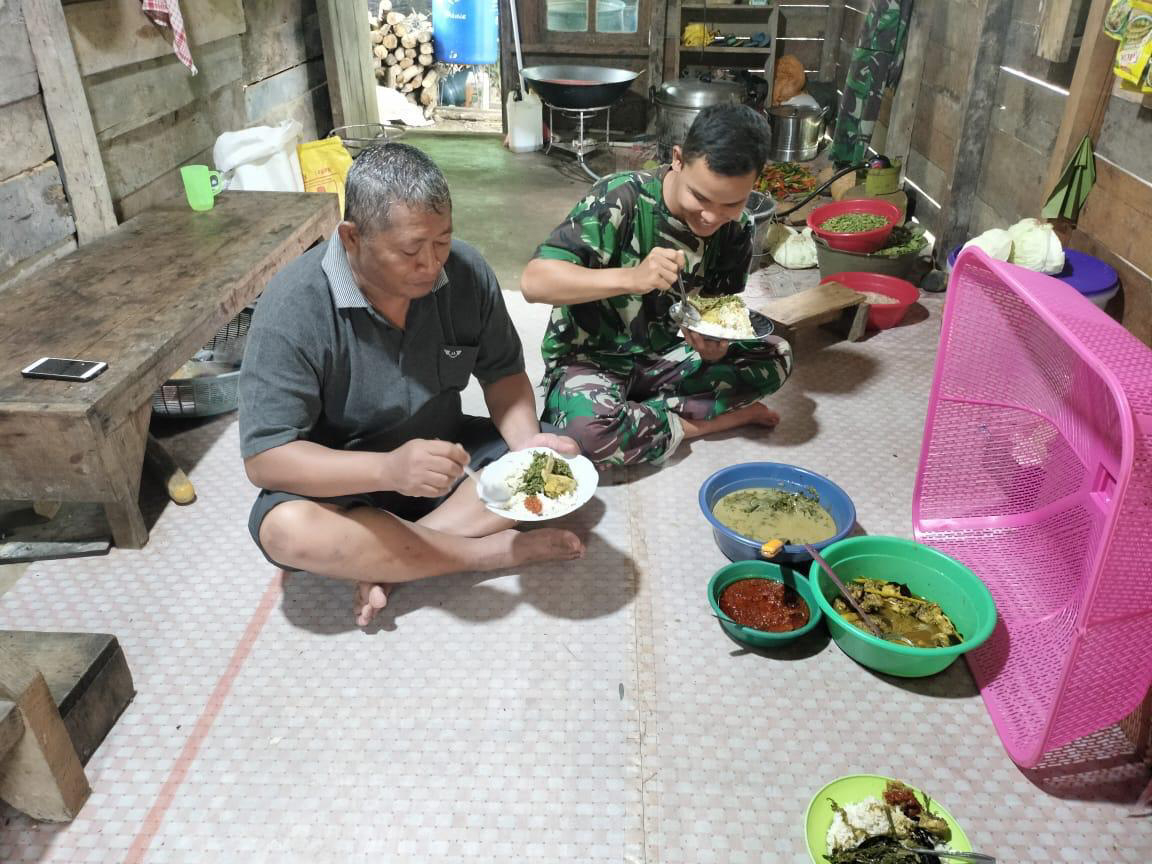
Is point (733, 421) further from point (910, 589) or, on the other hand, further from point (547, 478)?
point (547, 478)

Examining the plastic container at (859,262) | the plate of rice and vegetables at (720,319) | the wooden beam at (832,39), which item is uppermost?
the wooden beam at (832,39)

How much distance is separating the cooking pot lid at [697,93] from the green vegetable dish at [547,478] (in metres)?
4.35

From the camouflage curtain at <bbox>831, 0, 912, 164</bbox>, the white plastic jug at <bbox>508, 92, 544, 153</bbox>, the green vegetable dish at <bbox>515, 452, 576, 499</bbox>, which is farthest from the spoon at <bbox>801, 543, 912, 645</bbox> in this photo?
the white plastic jug at <bbox>508, 92, 544, 153</bbox>

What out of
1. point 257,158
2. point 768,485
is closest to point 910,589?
point 768,485

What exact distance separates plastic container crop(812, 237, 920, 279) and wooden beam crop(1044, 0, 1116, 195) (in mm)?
982

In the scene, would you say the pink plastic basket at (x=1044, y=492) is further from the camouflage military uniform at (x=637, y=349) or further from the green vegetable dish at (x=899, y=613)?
the camouflage military uniform at (x=637, y=349)

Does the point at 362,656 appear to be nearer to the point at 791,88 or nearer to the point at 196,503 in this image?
the point at 196,503

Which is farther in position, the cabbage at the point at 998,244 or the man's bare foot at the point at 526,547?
the cabbage at the point at 998,244

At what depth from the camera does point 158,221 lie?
10.7ft

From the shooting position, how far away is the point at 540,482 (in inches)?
76.5

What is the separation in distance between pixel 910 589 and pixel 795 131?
4929 millimetres

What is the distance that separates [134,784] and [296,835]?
0.37 m

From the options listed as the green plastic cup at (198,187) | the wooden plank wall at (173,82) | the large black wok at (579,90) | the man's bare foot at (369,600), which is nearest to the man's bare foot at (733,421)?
the man's bare foot at (369,600)

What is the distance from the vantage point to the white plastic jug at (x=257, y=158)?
12.8 feet
